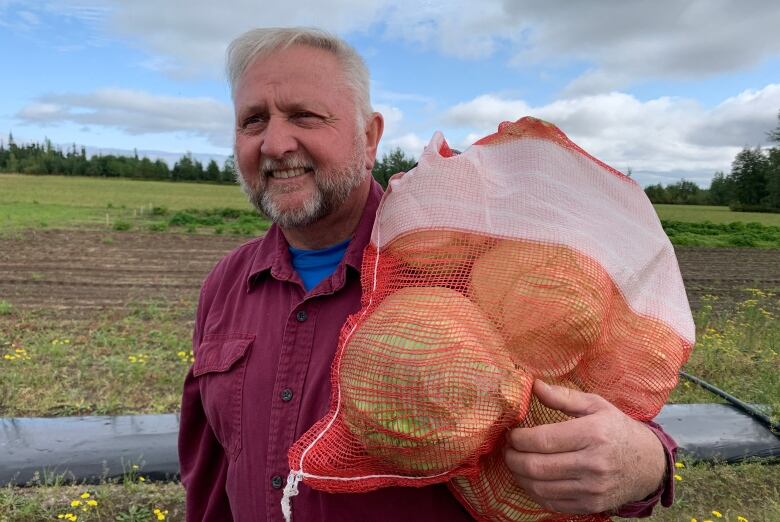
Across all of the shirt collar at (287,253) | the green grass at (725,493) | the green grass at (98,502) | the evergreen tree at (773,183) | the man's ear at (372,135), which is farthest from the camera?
the evergreen tree at (773,183)

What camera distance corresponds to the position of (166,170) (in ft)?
210

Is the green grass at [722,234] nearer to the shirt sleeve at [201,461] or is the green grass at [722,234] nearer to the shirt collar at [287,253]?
the shirt collar at [287,253]

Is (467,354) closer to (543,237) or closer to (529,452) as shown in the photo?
(529,452)

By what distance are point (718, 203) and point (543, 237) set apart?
50322mm

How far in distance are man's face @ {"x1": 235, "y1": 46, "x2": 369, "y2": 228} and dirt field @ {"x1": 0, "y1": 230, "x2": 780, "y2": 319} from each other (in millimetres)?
6576

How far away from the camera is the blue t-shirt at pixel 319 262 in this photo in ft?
5.39

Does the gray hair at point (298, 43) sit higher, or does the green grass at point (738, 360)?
the gray hair at point (298, 43)

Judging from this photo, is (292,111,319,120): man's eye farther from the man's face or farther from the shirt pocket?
the shirt pocket

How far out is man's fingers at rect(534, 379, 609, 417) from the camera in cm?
101

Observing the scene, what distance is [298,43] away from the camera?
5.11 feet

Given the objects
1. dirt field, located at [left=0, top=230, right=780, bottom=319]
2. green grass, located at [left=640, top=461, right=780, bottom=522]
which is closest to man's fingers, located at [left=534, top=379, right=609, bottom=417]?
green grass, located at [left=640, top=461, right=780, bottom=522]

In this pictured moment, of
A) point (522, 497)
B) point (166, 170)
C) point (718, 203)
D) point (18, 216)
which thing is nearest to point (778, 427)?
point (522, 497)

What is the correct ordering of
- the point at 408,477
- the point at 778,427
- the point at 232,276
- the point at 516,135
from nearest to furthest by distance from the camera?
the point at 408,477 → the point at 516,135 → the point at 232,276 → the point at 778,427

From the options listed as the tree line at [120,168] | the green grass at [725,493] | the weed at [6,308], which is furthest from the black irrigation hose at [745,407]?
the tree line at [120,168]
